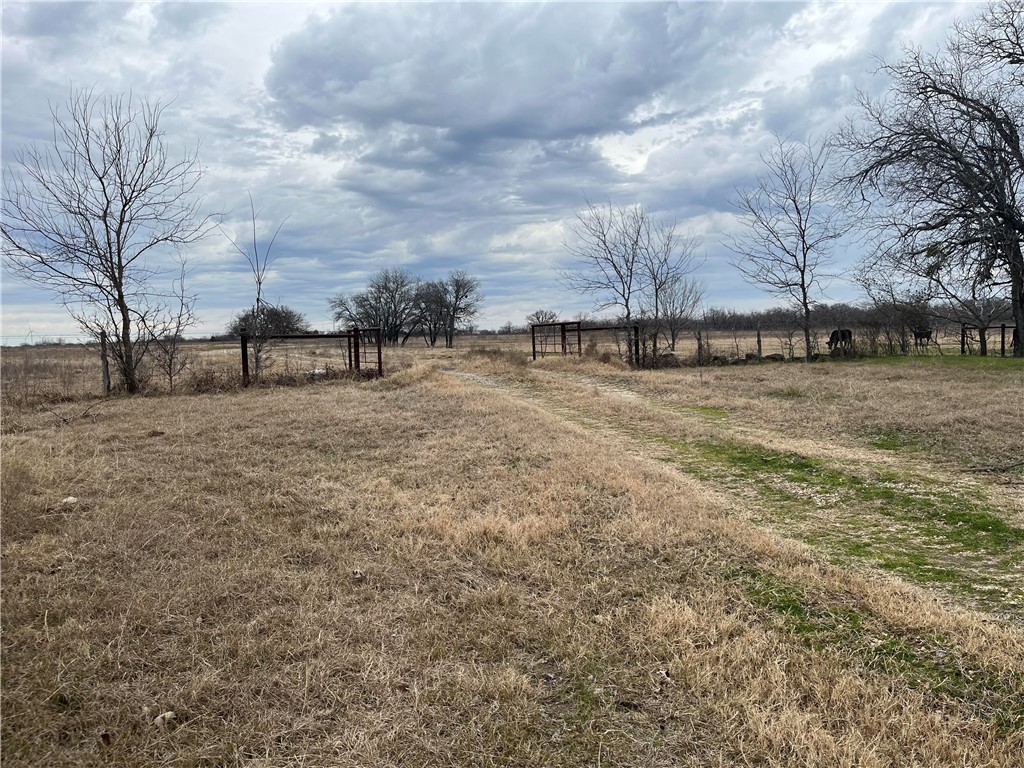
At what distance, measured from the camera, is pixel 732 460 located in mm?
6902

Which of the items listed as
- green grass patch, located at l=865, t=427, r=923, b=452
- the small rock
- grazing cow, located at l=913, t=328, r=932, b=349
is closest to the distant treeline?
grazing cow, located at l=913, t=328, r=932, b=349

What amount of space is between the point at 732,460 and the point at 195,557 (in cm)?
568

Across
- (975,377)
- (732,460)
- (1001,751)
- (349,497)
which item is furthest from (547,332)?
(1001,751)

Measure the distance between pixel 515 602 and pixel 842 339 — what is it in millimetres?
21528

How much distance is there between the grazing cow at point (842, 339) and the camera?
20.9 meters

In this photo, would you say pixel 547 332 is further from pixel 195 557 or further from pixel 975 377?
pixel 195 557

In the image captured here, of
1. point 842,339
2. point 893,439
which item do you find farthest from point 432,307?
point 893,439

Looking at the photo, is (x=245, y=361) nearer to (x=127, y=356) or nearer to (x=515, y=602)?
(x=127, y=356)

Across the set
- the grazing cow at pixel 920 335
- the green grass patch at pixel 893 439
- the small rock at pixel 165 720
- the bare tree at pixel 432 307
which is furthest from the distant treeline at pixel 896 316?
the bare tree at pixel 432 307

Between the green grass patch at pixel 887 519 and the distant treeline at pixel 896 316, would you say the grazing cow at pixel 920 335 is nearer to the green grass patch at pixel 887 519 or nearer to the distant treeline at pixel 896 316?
the distant treeline at pixel 896 316

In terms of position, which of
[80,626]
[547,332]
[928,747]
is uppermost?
[547,332]

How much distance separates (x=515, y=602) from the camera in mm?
3396

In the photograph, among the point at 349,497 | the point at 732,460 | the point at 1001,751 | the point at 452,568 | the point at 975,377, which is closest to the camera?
the point at 1001,751

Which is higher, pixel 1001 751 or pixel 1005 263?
pixel 1005 263
